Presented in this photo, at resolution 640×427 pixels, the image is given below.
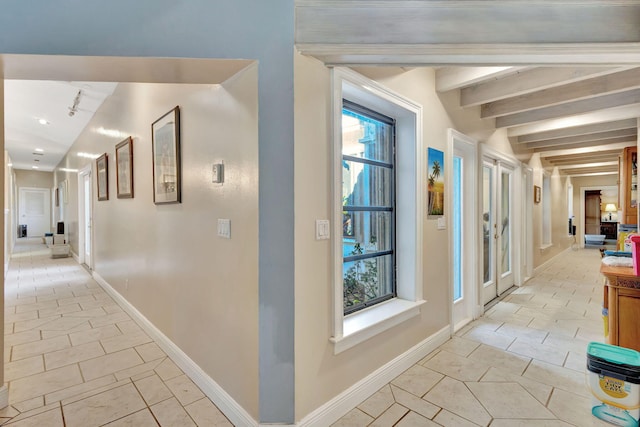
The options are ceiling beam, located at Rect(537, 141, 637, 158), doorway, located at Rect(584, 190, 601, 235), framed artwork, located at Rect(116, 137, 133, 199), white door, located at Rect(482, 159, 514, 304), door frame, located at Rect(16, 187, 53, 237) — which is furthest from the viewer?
doorway, located at Rect(584, 190, 601, 235)

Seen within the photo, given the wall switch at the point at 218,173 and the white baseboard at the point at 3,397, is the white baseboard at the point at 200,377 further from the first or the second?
the wall switch at the point at 218,173

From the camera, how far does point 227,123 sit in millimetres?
1876

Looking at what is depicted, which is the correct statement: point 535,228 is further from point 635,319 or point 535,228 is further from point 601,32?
point 601,32

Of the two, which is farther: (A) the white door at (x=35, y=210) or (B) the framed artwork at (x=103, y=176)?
(A) the white door at (x=35, y=210)

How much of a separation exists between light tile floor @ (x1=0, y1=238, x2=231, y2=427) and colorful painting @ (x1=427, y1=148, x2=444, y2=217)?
2194mm

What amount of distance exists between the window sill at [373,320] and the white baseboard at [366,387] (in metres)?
0.28

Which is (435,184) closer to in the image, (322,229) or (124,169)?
(322,229)

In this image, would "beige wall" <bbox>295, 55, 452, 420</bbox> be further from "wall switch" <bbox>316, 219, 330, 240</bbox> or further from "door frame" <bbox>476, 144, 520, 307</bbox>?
"door frame" <bbox>476, 144, 520, 307</bbox>

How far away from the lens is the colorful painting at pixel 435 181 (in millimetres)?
2717

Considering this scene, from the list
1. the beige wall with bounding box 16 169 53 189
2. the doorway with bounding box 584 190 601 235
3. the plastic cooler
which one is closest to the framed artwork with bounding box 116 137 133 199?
the plastic cooler

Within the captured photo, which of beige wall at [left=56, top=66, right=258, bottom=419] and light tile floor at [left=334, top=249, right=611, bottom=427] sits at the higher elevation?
beige wall at [left=56, top=66, right=258, bottom=419]

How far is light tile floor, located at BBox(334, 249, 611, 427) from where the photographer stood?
1.89 metres

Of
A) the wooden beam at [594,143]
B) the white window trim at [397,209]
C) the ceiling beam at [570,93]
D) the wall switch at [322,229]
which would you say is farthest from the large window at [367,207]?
the wooden beam at [594,143]

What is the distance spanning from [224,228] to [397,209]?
1.45m
